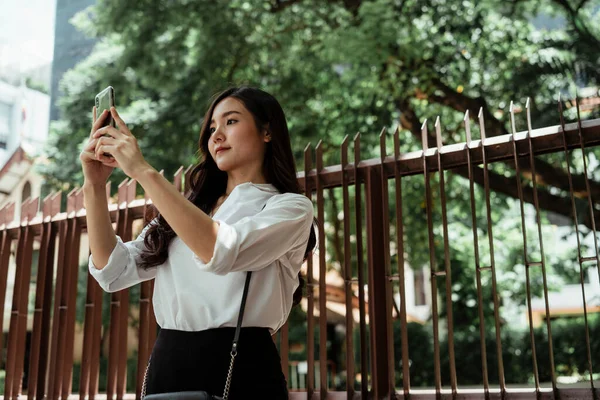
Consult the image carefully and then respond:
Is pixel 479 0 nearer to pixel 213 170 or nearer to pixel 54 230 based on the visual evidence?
pixel 54 230

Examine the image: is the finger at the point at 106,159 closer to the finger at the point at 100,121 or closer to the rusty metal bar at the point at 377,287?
the finger at the point at 100,121

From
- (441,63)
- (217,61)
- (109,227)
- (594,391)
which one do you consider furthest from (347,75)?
(109,227)

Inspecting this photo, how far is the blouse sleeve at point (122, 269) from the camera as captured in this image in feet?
5.65

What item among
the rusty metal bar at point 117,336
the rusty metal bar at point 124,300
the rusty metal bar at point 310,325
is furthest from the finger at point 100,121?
the rusty metal bar at point 117,336

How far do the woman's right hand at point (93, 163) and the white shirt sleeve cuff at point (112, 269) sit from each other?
18 cm

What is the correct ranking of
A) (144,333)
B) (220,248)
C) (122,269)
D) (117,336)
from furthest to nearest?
(117,336)
(144,333)
(122,269)
(220,248)

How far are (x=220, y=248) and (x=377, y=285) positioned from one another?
193 cm

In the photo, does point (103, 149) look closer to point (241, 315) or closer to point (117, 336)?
point (241, 315)

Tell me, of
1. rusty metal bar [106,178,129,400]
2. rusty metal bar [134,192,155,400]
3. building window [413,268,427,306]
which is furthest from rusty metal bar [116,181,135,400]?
building window [413,268,427,306]

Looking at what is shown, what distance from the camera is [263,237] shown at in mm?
1520

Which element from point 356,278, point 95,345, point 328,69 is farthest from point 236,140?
point 328,69

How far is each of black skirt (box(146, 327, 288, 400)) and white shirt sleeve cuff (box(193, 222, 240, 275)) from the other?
176mm

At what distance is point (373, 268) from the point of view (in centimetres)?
326

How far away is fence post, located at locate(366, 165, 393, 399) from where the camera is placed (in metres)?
3.17
